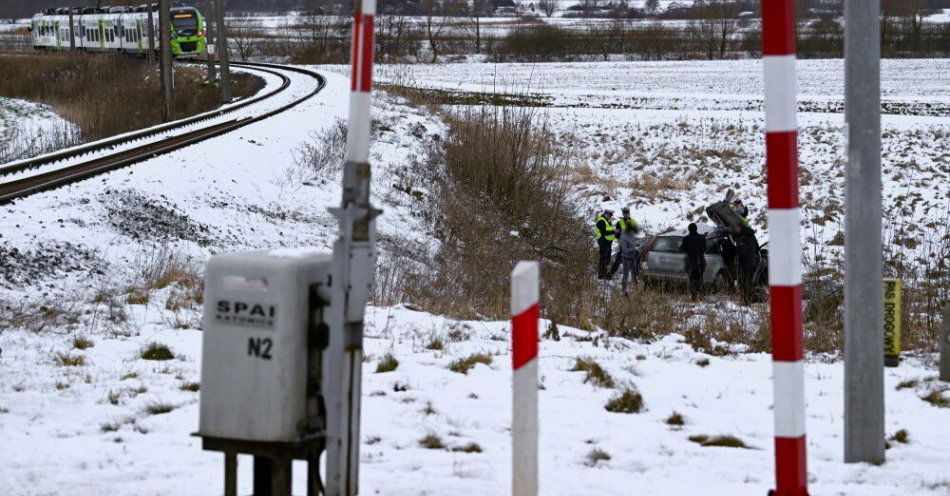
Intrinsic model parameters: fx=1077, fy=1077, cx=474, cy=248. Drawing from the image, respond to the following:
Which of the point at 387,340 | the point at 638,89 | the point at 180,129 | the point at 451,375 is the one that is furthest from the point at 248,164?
the point at 638,89

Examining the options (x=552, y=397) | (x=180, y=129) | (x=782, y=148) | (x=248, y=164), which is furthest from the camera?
(x=180, y=129)

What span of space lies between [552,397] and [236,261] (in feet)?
10.2

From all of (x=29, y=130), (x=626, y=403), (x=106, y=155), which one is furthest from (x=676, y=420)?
(x=29, y=130)

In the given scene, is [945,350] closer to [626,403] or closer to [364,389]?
[626,403]

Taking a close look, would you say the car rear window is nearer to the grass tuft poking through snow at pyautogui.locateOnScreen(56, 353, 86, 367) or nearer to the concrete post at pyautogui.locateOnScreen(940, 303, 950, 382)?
the concrete post at pyautogui.locateOnScreen(940, 303, 950, 382)

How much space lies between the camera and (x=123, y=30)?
51.5 meters

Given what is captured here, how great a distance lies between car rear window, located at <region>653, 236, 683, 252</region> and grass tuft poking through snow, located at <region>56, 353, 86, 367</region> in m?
12.5

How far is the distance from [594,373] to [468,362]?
2.92 feet

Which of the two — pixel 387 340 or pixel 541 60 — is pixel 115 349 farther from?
pixel 541 60

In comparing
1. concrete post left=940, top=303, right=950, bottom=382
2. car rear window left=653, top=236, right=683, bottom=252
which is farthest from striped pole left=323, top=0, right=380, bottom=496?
car rear window left=653, top=236, right=683, bottom=252

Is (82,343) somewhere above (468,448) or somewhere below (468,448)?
above

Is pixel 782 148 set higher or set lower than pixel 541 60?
lower

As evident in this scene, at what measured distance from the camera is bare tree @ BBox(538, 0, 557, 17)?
5054 inches

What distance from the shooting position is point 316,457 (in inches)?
164
